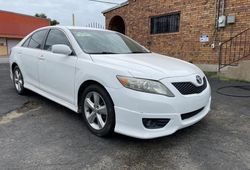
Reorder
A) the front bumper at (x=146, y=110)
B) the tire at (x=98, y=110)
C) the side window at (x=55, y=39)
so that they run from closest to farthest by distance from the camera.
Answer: the front bumper at (x=146, y=110) < the tire at (x=98, y=110) < the side window at (x=55, y=39)

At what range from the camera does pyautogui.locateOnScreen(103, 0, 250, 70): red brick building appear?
24.9 feet

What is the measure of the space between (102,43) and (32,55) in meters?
1.59

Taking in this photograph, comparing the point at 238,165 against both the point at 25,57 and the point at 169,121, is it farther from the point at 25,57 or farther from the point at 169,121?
the point at 25,57

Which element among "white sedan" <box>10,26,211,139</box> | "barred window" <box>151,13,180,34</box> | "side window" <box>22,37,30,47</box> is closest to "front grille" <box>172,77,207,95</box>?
"white sedan" <box>10,26,211,139</box>

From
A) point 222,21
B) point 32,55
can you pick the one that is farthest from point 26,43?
point 222,21

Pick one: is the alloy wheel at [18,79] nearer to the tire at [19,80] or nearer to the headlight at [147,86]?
the tire at [19,80]

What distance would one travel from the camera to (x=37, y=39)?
4484mm

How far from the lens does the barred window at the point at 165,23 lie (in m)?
9.55

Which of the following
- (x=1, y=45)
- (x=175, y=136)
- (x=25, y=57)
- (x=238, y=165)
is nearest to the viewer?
(x=238, y=165)

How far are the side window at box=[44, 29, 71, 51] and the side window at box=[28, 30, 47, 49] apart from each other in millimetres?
266

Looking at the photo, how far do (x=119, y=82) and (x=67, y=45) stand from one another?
1.35m

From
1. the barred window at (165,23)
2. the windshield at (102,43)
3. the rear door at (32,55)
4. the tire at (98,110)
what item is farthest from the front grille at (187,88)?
the barred window at (165,23)

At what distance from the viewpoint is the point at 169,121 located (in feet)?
8.55

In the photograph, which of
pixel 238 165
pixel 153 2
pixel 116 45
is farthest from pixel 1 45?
pixel 238 165
